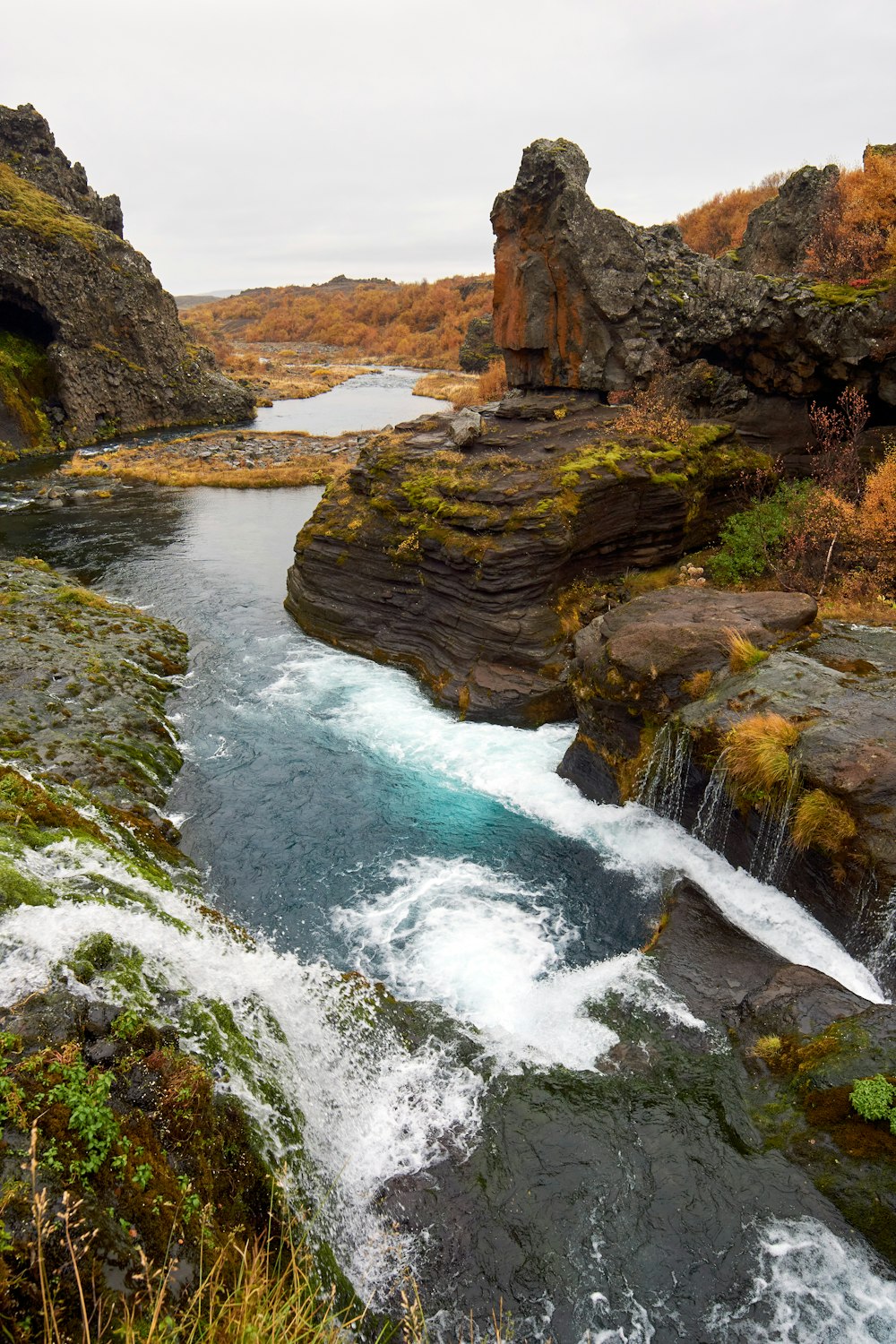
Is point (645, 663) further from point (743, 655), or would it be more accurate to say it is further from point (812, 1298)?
point (812, 1298)

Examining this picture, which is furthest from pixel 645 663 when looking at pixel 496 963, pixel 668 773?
pixel 496 963

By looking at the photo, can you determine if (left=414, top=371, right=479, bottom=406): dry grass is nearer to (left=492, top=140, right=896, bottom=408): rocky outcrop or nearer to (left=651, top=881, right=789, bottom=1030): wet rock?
(left=492, top=140, right=896, bottom=408): rocky outcrop

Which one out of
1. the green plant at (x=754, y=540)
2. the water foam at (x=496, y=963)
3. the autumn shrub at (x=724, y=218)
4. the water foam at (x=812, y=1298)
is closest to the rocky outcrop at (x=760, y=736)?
the water foam at (x=496, y=963)

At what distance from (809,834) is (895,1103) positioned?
3.76 metres

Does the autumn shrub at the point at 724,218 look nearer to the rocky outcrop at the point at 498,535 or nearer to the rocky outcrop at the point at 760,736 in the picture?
the rocky outcrop at the point at 498,535

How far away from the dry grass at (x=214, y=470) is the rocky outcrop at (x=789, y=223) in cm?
2244

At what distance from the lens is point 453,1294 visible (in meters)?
6.86

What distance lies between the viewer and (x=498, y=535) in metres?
19.2

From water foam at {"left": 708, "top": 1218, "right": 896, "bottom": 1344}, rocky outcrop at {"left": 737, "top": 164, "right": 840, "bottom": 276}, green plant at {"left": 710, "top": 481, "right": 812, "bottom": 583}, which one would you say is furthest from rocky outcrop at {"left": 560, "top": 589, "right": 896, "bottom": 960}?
rocky outcrop at {"left": 737, "top": 164, "right": 840, "bottom": 276}

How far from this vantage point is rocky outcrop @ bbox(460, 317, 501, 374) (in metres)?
76.8

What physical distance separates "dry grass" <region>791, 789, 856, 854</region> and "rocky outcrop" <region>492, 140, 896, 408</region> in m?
16.4

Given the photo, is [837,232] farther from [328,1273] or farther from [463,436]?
[328,1273]

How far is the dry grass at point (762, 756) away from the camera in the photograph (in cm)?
1109

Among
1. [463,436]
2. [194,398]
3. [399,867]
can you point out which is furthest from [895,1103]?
[194,398]
